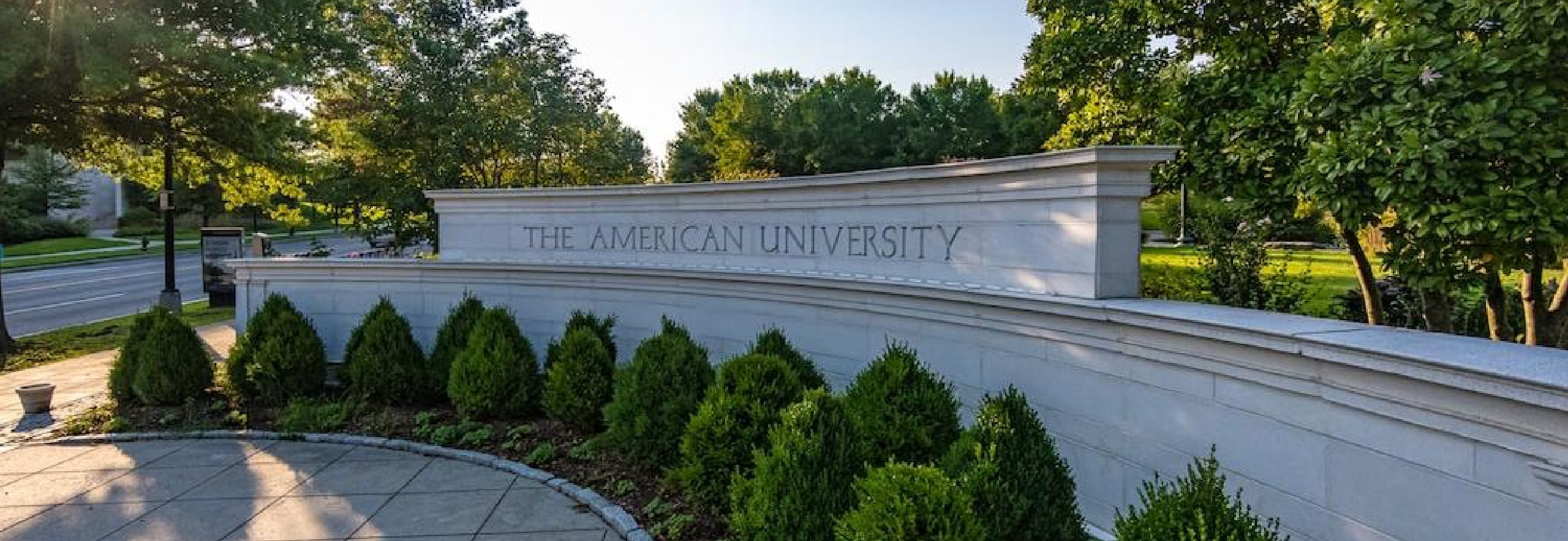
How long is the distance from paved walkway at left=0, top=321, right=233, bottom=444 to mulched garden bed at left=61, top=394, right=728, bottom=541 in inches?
13.7

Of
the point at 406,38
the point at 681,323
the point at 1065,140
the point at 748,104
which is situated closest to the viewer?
the point at 681,323

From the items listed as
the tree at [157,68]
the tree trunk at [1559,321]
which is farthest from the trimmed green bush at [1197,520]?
the tree at [157,68]

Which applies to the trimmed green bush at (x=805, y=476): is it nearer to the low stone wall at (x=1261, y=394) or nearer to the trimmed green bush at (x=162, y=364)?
the low stone wall at (x=1261, y=394)

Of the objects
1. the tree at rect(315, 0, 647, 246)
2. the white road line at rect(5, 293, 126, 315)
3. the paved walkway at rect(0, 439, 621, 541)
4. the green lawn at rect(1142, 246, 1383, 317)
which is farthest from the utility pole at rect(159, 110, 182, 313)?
the green lawn at rect(1142, 246, 1383, 317)

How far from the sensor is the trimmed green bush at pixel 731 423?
561cm

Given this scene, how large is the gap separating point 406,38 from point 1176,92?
15269 mm

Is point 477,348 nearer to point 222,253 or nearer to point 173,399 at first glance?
point 173,399

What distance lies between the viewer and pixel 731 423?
18.5ft

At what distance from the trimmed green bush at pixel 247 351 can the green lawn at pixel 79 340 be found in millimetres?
4224

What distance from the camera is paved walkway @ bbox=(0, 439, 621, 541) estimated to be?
5801 millimetres

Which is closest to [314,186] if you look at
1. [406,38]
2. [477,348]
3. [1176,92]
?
[406,38]

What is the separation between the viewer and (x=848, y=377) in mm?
7363

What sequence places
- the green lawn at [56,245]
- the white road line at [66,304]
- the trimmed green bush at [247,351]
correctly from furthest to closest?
1. the green lawn at [56,245]
2. the white road line at [66,304]
3. the trimmed green bush at [247,351]

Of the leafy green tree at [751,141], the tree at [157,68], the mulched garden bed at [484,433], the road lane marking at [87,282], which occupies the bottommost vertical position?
the mulched garden bed at [484,433]
